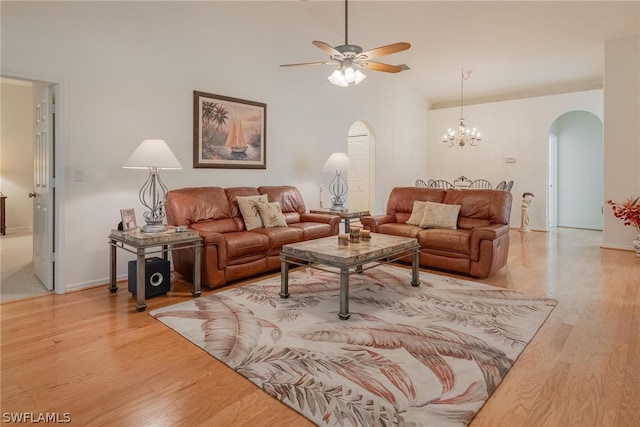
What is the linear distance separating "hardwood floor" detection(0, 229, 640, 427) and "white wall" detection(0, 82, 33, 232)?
4.74 meters

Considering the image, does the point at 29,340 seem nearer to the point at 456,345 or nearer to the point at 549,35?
the point at 456,345

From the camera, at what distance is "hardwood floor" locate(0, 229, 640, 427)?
1690 mm

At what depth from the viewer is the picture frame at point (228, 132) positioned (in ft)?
14.3

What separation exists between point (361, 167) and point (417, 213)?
2.85 meters

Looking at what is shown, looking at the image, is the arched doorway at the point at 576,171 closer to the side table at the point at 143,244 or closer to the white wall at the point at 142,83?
the white wall at the point at 142,83

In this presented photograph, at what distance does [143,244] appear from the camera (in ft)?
9.73

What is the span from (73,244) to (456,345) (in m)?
3.54

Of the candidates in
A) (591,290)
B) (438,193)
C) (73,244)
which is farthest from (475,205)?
(73,244)

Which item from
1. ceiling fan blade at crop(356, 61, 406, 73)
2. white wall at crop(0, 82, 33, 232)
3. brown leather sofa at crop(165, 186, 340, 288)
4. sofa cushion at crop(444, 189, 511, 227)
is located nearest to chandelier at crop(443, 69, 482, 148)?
sofa cushion at crop(444, 189, 511, 227)

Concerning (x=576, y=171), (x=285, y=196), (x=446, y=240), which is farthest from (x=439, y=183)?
(x=285, y=196)

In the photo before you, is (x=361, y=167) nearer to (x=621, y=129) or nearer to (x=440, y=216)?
(x=440, y=216)

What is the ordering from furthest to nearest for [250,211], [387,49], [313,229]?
[313,229], [250,211], [387,49]

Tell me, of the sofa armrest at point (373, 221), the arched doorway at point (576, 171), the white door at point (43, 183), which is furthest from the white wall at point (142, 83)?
the arched doorway at point (576, 171)

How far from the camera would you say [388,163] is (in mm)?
7609
